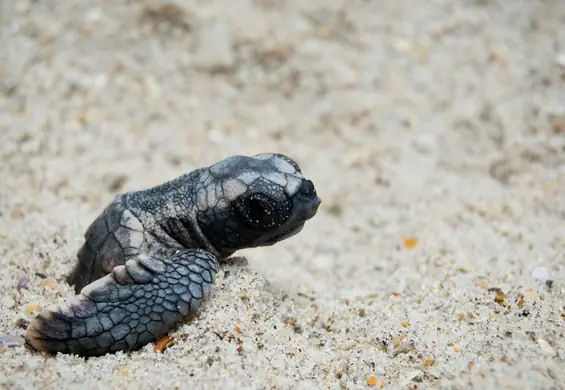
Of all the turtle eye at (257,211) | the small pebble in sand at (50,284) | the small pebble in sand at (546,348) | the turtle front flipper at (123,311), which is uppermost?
the turtle eye at (257,211)

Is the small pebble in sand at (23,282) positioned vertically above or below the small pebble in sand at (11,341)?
below

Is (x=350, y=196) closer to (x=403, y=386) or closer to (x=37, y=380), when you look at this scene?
(x=403, y=386)

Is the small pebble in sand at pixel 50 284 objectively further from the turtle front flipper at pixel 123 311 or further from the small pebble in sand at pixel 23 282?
the turtle front flipper at pixel 123 311

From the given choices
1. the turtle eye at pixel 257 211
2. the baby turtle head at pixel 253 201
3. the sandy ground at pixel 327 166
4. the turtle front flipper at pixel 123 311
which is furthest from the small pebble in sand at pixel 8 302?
the turtle eye at pixel 257 211

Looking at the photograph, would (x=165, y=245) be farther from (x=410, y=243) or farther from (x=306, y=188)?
(x=410, y=243)

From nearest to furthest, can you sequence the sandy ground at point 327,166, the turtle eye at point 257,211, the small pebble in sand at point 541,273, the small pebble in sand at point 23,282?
the sandy ground at point 327,166 → the turtle eye at point 257,211 → the small pebble in sand at point 23,282 → the small pebble in sand at point 541,273

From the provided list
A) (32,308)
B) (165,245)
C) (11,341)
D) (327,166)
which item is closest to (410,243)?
Result: (327,166)
